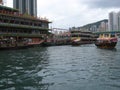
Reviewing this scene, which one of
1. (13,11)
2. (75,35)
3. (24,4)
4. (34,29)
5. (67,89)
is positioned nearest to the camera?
(67,89)

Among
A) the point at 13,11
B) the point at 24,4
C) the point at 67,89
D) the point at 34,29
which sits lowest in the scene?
the point at 67,89

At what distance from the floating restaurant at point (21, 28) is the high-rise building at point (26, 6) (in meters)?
33.5

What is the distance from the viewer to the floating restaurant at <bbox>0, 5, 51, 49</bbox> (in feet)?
318

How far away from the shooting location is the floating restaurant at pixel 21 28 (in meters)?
96.9

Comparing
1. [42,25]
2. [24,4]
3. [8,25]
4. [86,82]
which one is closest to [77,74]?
[86,82]

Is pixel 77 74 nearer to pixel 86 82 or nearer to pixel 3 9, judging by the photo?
pixel 86 82

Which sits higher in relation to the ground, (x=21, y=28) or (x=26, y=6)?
(x=26, y=6)

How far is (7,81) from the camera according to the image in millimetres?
23094

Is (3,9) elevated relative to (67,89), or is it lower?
elevated

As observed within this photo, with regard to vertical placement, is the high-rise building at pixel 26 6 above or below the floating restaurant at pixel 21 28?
above

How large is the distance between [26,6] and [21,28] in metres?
54.8

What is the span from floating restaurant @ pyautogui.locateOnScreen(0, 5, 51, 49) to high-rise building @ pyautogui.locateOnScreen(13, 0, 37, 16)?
33.5 meters

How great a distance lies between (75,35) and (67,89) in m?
154

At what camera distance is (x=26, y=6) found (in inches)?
6334
